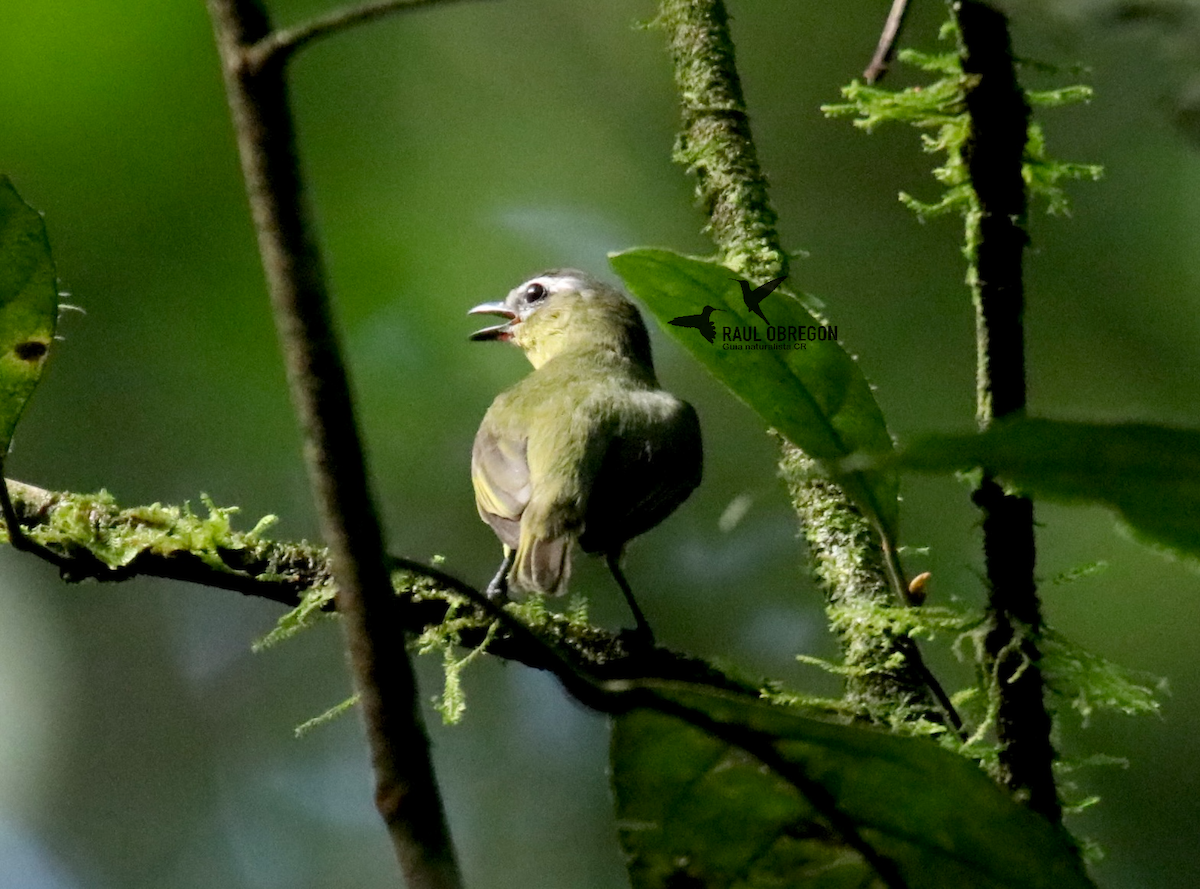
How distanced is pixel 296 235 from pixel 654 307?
52 cm

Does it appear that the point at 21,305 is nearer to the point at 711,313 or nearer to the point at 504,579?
the point at 711,313

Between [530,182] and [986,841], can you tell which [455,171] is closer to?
[530,182]

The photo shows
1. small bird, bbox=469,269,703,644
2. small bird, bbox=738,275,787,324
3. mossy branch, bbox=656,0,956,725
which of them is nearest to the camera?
small bird, bbox=738,275,787,324

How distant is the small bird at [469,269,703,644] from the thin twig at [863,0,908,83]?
111 cm

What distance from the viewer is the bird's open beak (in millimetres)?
3148

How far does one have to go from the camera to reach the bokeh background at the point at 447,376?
3.56 meters

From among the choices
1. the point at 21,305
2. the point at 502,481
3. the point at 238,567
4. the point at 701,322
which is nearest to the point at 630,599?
the point at 502,481

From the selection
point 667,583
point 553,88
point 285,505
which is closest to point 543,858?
point 667,583

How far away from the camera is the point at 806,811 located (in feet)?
2.25

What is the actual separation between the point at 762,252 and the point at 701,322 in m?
0.97

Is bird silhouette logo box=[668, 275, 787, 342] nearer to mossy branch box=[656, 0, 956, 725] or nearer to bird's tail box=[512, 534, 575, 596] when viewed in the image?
mossy branch box=[656, 0, 956, 725]

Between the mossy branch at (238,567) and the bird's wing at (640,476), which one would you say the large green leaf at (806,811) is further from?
the bird's wing at (640,476)

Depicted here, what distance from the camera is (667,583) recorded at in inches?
162

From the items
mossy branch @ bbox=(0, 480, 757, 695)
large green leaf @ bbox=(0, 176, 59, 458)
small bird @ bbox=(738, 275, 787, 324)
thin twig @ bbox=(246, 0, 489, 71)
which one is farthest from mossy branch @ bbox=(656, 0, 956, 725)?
thin twig @ bbox=(246, 0, 489, 71)
